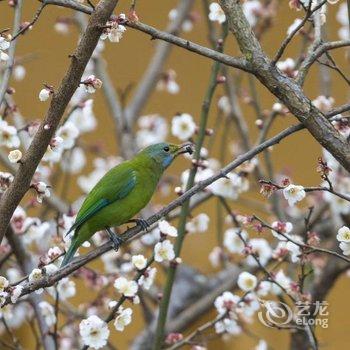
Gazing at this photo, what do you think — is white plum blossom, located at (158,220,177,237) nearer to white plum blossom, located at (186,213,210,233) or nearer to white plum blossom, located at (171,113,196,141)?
white plum blossom, located at (186,213,210,233)

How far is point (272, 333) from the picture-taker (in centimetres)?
539

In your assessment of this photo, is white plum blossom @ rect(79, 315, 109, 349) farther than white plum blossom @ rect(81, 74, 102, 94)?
Yes

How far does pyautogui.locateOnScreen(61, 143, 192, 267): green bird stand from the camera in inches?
114

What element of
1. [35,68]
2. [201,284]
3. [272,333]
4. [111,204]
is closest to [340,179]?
[201,284]

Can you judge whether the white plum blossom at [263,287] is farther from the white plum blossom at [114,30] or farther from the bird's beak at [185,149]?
the white plum blossom at [114,30]

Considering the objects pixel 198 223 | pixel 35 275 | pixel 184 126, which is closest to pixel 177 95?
pixel 184 126

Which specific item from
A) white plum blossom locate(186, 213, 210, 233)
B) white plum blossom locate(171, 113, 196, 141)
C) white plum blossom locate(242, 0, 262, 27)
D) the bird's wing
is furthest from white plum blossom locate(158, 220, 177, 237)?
white plum blossom locate(242, 0, 262, 27)

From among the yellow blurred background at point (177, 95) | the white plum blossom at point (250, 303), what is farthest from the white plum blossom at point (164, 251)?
the yellow blurred background at point (177, 95)

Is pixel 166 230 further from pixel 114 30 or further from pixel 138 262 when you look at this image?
pixel 114 30

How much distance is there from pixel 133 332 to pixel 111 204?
2.57m

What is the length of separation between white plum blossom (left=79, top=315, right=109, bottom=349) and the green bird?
34 cm

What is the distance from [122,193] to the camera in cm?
303

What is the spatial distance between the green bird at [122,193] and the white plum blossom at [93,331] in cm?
34

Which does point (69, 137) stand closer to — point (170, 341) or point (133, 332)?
point (170, 341)
